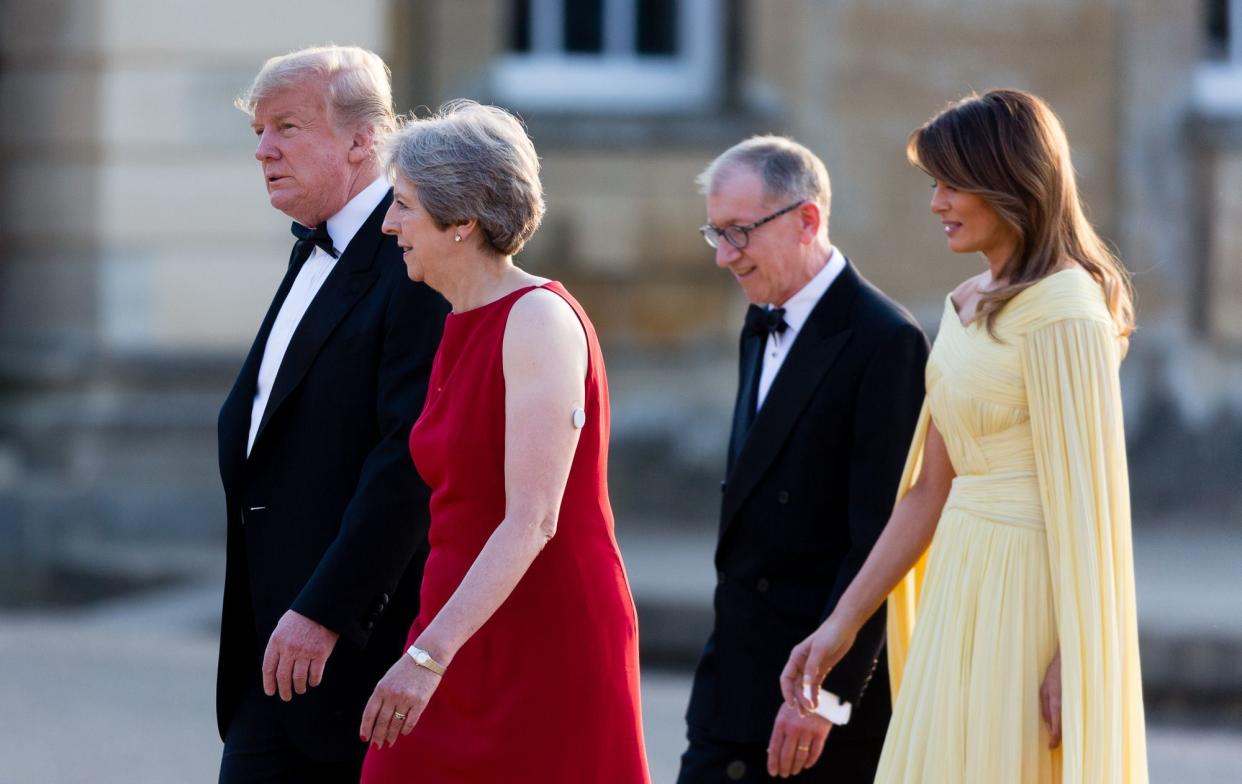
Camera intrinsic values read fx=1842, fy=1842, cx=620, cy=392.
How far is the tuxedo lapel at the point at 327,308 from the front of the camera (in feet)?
11.7

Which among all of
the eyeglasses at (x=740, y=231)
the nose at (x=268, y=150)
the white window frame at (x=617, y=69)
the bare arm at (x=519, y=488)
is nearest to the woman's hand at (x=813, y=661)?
the bare arm at (x=519, y=488)

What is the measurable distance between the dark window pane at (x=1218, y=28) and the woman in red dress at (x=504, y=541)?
9.52 m

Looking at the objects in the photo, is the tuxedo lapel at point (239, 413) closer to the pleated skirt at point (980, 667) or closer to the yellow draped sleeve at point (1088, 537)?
the pleated skirt at point (980, 667)

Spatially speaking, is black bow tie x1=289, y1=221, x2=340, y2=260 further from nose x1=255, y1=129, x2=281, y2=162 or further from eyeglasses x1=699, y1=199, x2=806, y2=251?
eyeglasses x1=699, y1=199, x2=806, y2=251

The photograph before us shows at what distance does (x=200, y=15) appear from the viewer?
11.1 m

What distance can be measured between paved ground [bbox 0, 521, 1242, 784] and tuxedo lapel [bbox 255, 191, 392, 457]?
3.20 meters

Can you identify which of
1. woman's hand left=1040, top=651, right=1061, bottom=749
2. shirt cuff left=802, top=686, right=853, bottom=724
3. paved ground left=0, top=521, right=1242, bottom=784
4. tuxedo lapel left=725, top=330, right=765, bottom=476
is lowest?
paved ground left=0, top=521, right=1242, bottom=784

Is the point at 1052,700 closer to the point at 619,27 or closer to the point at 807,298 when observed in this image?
the point at 807,298

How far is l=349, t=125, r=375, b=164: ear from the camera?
3754mm

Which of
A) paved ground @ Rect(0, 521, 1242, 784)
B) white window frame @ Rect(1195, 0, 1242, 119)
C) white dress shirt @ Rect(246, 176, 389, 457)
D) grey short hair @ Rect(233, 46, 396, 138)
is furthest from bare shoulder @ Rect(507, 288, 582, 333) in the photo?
white window frame @ Rect(1195, 0, 1242, 119)

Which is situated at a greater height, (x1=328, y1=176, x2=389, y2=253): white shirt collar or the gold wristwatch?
(x1=328, y1=176, x2=389, y2=253): white shirt collar

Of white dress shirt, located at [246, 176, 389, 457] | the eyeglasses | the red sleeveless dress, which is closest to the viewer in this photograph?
the red sleeveless dress

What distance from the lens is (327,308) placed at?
3.62 metres

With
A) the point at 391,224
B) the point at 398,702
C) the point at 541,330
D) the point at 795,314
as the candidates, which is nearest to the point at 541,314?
the point at 541,330
